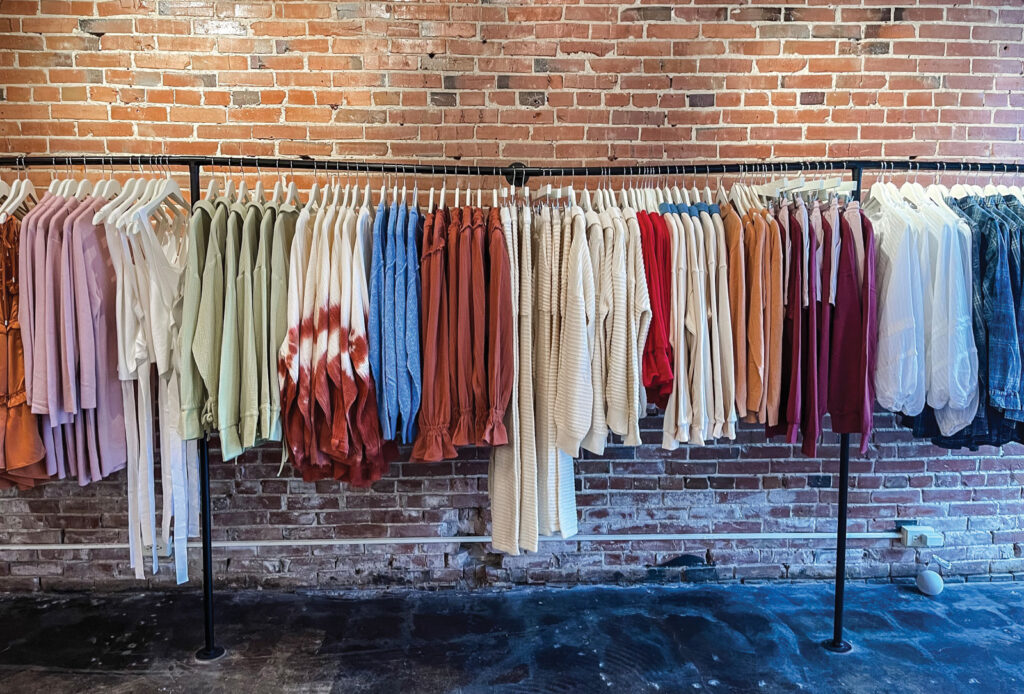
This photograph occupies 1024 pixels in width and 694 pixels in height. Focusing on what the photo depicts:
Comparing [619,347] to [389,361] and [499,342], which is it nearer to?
[499,342]

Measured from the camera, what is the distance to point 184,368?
6.59 ft

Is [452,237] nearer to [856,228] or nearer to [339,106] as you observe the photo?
[339,106]

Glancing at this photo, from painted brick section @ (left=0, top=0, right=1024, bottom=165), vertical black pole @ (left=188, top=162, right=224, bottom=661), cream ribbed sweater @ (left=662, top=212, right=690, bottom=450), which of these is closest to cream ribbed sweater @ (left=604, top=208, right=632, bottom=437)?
cream ribbed sweater @ (left=662, top=212, right=690, bottom=450)

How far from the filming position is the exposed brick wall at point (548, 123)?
272 centimetres

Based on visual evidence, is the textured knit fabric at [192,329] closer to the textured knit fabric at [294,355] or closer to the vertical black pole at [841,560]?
the textured knit fabric at [294,355]

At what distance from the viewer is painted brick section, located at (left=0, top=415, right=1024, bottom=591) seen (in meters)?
2.87

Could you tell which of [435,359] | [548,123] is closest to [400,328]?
[435,359]

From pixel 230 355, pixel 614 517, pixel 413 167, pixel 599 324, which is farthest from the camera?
pixel 614 517

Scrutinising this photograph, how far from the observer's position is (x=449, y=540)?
113 inches

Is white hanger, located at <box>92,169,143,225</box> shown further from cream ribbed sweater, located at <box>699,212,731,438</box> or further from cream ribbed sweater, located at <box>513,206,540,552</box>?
cream ribbed sweater, located at <box>699,212,731,438</box>

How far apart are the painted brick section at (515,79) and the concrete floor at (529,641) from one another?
2.13 metres

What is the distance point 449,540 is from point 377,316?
1.35 metres

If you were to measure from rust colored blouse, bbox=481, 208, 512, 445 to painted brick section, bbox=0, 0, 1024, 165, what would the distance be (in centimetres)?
96

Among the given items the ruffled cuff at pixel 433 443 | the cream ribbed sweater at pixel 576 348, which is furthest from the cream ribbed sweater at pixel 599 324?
the ruffled cuff at pixel 433 443
